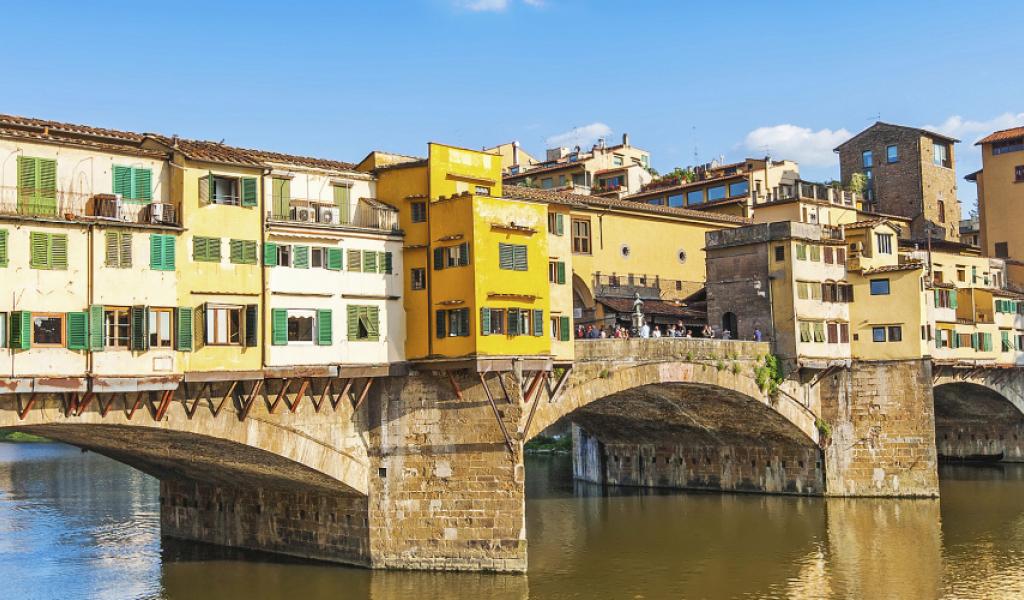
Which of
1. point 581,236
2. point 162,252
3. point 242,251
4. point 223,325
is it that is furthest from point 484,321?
point 581,236

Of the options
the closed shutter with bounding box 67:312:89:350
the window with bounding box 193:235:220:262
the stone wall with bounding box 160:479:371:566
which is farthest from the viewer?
the stone wall with bounding box 160:479:371:566

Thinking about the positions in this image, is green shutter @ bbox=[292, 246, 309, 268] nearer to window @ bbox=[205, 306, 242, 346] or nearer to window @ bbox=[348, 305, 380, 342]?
window @ bbox=[348, 305, 380, 342]

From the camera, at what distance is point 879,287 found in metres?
58.8

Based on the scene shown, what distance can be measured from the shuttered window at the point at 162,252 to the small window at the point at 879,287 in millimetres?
38968

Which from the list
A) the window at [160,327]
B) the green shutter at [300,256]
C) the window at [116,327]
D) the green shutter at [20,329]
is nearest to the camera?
the green shutter at [20,329]

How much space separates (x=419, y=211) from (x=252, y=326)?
7472 millimetres

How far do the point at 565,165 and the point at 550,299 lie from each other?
47.1m

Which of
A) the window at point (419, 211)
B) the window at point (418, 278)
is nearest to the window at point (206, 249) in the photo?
the window at point (418, 278)

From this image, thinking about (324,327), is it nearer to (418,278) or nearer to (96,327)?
(418,278)

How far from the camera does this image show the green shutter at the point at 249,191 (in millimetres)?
34562

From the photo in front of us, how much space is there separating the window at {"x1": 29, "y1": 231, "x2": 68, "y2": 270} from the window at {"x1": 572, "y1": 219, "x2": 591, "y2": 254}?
29365 millimetres

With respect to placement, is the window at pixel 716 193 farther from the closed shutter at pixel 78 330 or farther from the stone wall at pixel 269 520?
the closed shutter at pixel 78 330

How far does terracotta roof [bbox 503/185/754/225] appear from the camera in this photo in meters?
47.4

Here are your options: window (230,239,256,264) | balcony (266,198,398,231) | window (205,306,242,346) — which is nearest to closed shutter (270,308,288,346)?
window (205,306,242,346)
